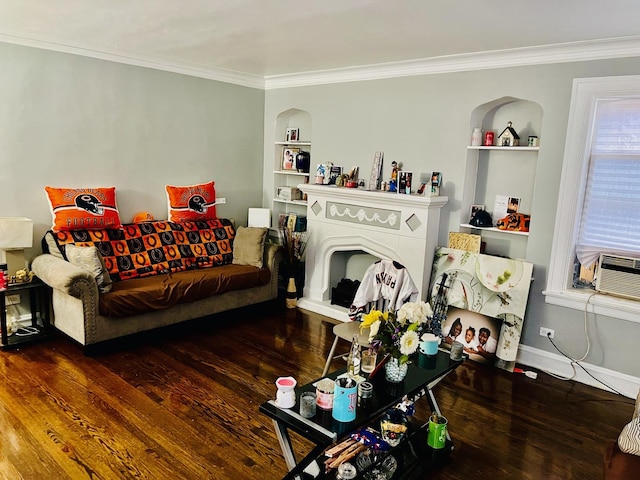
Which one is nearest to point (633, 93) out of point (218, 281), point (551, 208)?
point (551, 208)

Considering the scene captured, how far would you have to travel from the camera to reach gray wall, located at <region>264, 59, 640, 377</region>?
372 centimetres

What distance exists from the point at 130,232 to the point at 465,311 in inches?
124

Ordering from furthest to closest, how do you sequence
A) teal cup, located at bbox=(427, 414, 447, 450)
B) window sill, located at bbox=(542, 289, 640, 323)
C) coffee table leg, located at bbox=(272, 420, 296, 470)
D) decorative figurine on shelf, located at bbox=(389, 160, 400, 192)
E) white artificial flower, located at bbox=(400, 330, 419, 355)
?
1. decorative figurine on shelf, located at bbox=(389, 160, 400, 192)
2. window sill, located at bbox=(542, 289, 640, 323)
3. teal cup, located at bbox=(427, 414, 447, 450)
4. white artificial flower, located at bbox=(400, 330, 419, 355)
5. coffee table leg, located at bbox=(272, 420, 296, 470)

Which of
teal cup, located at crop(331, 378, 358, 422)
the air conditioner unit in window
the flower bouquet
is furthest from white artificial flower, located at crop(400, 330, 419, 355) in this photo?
the air conditioner unit in window

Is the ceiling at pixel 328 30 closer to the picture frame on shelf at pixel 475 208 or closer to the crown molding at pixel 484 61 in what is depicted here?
the crown molding at pixel 484 61

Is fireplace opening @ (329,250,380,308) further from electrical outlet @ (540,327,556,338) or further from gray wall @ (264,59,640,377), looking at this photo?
electrical outlet @ (540,327,556,338)

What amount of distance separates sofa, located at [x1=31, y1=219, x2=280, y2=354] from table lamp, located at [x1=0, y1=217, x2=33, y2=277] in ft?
0.46

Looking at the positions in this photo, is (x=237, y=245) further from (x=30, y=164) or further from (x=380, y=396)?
(x=380, y=396)

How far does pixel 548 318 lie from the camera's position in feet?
13.0

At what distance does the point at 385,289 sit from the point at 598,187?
182 centimetres

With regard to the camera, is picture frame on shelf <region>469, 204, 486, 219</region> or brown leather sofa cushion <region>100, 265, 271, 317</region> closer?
brown leather sofa cushion <region>100, 265, 271, 317</region>

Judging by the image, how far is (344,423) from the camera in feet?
6.89

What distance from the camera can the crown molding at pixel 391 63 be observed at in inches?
138

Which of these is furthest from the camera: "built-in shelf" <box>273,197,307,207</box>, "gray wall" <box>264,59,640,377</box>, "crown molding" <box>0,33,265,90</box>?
"built-in shelf" <box>273,197,307,207</box>
